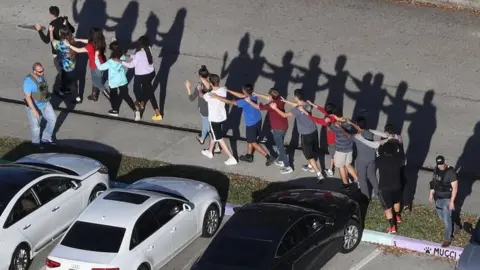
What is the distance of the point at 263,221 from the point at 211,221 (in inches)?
78.4

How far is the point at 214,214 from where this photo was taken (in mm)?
16953

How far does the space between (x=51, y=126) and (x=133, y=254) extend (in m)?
5.56

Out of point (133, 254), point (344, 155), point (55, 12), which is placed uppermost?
point (55, 12)

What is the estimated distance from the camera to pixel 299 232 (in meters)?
14.9

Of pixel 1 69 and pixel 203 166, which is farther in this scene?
pixel 1 69

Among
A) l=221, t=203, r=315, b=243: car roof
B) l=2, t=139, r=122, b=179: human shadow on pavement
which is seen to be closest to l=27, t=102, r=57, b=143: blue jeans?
l=2, t=139, r=122, b=179: human shadow on pavement

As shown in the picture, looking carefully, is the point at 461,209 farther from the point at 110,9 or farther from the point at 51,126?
the point at 110,9

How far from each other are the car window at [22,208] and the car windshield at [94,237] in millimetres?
915

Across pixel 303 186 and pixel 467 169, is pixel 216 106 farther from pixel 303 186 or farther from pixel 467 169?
pixel 467 169

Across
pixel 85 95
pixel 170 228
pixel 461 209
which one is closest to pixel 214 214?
pixel 170 228

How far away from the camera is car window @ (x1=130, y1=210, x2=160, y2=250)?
15.0 meters

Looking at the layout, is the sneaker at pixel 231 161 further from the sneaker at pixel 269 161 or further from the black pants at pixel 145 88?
the black pants at pixel 145 88

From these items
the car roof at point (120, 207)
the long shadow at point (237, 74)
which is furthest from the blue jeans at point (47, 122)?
the car roof at point (120, 207)

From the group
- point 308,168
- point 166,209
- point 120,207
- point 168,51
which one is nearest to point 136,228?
point 120,207
